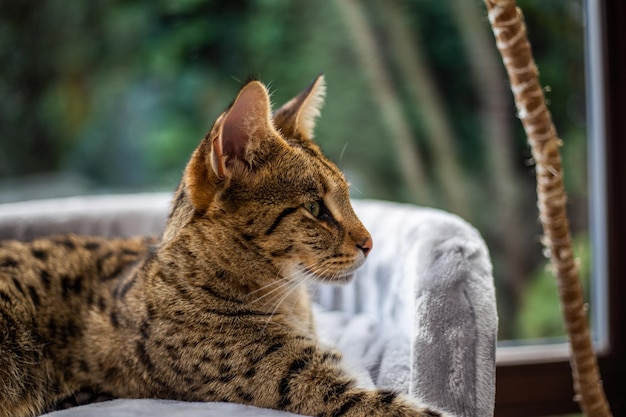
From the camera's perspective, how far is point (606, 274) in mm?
1886

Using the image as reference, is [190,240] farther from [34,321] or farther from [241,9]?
[241,9]

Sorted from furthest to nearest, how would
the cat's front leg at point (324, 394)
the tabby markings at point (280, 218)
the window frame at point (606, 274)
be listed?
the window frame at point (606, 274) → the tabby markings at point (280, 218) → the cat's front leg at point (324, 394)

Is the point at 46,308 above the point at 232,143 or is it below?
below

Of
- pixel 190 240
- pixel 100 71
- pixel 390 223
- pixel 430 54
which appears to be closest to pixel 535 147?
pixel 390 223

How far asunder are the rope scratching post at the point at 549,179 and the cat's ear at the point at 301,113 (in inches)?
14.6

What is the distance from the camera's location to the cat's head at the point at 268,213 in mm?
1107

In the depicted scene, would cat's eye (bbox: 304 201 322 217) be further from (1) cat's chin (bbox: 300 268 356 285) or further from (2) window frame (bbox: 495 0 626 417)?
(2) window frame (bbox: 495 0 626 417)

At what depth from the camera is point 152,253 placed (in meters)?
1.25

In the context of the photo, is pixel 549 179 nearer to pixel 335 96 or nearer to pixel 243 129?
pixel 243 129

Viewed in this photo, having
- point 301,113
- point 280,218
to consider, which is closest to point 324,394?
point 280,218

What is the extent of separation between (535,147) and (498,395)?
88 centimetres

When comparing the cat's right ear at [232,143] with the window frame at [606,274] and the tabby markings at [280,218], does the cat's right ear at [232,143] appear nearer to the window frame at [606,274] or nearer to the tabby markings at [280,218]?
the tabby markings at [280,218]

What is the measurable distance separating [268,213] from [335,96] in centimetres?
91

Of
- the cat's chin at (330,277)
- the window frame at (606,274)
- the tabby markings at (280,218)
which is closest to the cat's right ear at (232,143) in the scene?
the tabby markings at (280,218)
